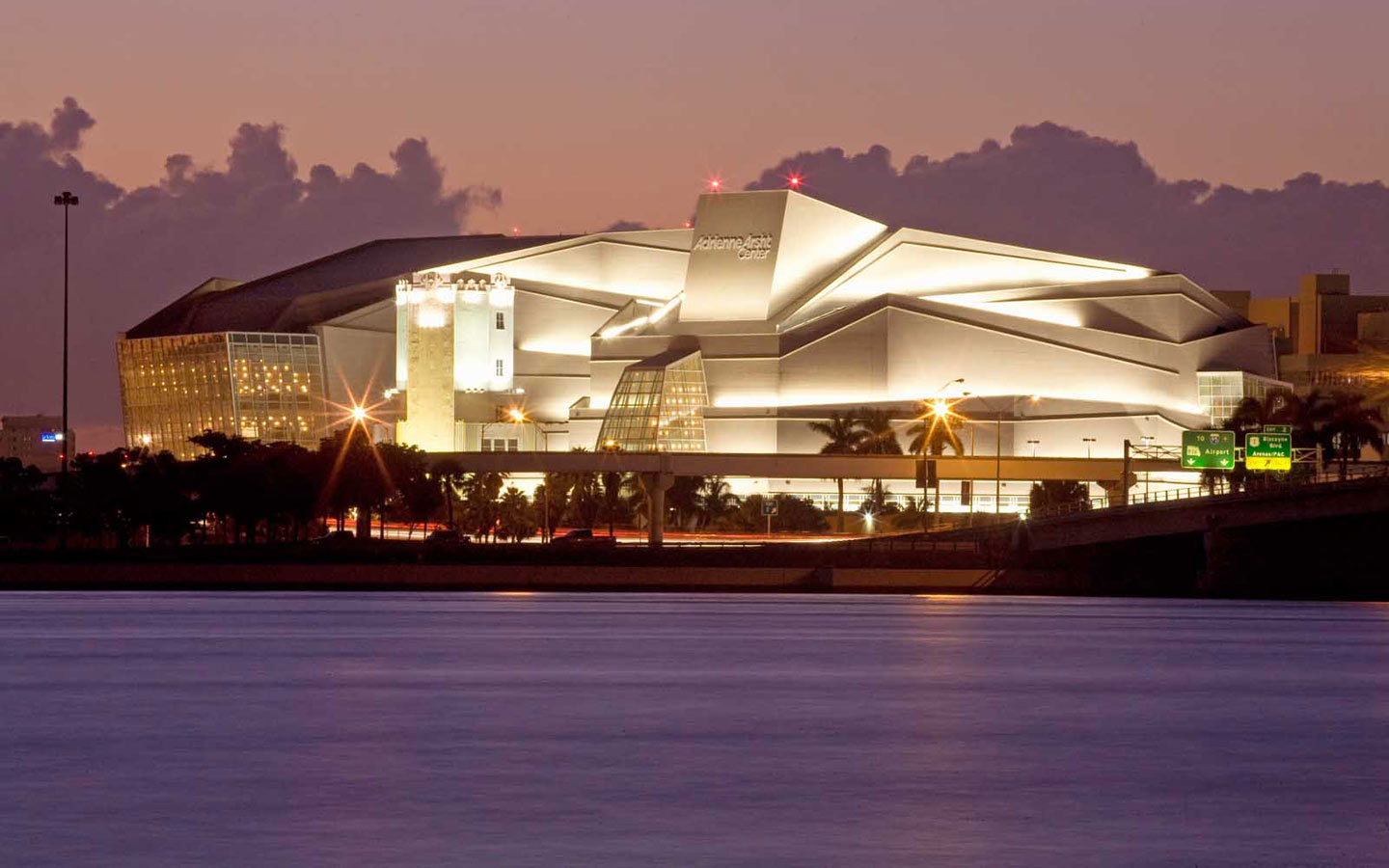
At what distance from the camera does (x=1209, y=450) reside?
9294 cm

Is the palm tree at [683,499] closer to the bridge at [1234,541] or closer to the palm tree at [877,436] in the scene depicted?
the palm tree at [877,436]

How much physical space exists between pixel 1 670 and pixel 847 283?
492ft

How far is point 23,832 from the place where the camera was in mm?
18281

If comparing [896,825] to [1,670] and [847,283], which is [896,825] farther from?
[847,283]

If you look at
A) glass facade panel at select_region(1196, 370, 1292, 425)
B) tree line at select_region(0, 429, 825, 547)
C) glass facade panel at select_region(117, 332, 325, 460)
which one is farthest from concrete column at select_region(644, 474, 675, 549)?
glass facade panel at select_region(1196, 370, 1292, 425)

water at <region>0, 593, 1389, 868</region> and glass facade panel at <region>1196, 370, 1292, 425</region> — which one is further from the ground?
glass facade panel at <region>1196, 370, 1292, 425</region>

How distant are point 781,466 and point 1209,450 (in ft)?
135

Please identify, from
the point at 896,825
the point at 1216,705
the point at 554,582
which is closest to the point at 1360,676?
the point at 1216,705

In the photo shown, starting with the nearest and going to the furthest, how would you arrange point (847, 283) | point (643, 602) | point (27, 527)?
point (643, 602) < point (27, 527) < point (847, 283)

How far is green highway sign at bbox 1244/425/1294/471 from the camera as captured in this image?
90.6 metres

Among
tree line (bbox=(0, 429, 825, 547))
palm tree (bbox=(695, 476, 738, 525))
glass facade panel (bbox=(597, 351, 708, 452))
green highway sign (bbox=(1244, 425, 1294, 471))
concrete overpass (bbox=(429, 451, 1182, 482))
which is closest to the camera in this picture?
green highway sign (bbox=(1244, 425, 1294, 471))

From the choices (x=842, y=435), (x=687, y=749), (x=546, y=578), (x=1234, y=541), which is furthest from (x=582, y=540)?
(x=687, y=749)

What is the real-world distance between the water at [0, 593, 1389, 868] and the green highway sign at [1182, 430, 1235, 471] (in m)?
42.8

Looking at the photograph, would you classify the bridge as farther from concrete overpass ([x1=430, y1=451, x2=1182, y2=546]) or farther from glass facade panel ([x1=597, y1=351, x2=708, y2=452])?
glass facade panel ([x1=597, y1=351, x2=708, y2=452])
